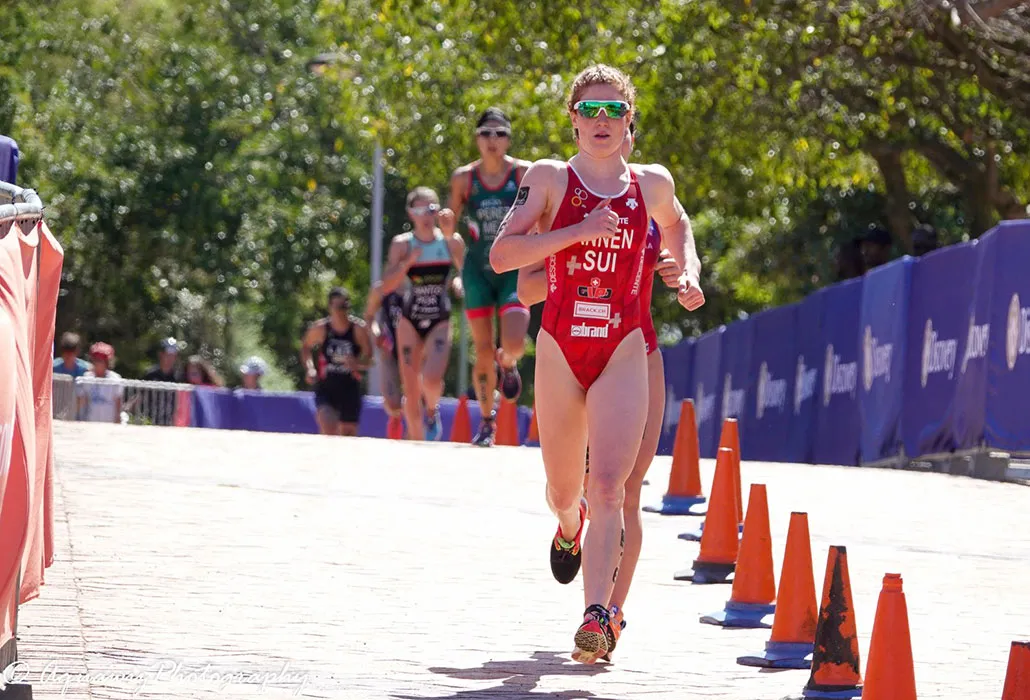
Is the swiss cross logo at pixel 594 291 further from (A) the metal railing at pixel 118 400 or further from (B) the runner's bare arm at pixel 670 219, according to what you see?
(A) the metal railing at pixel 118 400

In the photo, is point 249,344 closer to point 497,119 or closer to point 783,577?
point 497,119

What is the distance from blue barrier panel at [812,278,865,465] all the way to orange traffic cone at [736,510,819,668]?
11.8m

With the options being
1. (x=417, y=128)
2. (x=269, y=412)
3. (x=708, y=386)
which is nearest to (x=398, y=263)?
(x=708, y=386)

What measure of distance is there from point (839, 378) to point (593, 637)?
43.7ft

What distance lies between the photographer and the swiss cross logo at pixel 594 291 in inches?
286

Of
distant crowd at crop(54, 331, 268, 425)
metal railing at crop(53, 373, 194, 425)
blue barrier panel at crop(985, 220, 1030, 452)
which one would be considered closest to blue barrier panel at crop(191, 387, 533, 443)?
metal railing at crop(53, 373, 194, 425)

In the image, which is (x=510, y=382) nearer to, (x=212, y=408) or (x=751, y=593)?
(x=751, y=593)

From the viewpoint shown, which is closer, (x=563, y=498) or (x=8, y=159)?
(x=8, y=159)

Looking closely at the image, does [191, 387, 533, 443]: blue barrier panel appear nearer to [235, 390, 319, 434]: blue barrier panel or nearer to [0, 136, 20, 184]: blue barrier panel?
[235, 390, 319, 434]: blue barrier panel

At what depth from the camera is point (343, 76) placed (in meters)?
35.8

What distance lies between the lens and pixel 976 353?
51.5ft

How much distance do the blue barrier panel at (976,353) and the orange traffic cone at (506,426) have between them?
3885 millimetres

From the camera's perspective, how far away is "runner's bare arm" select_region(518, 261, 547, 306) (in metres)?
7.54

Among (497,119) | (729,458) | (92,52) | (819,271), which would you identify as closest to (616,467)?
(729,458)
